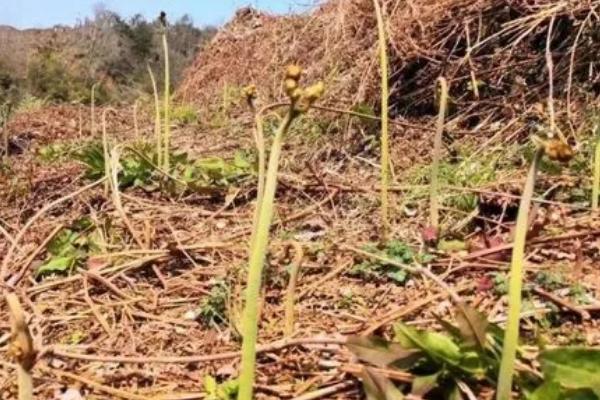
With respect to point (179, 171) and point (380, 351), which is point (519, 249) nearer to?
point (380, 351)

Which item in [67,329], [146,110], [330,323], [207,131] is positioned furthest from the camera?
[146,110]

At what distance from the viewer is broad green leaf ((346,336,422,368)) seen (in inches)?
47.4

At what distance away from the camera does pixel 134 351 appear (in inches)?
63.7

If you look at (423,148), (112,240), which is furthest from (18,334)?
(423,148)

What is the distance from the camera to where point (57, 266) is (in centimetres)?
211

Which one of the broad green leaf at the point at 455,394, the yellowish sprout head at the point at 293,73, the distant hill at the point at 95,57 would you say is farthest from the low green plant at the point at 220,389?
the distant hill at the point at 95,57

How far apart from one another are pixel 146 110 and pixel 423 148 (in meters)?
4.16

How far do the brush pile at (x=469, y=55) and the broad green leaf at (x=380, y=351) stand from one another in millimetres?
1633

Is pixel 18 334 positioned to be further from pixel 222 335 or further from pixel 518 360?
pixel 222 335

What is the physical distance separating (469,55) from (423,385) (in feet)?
7.43

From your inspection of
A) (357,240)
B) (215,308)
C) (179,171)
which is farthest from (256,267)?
(179,171)

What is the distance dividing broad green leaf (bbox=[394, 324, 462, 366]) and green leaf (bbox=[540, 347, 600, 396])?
14cm

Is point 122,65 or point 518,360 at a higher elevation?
point 122,65

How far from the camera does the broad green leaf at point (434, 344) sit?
1179 mm
